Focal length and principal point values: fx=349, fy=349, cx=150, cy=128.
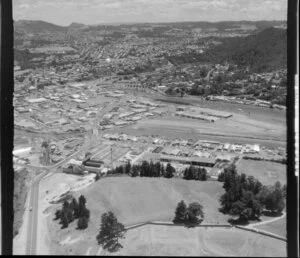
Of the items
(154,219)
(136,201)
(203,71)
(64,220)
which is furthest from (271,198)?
(203,71)

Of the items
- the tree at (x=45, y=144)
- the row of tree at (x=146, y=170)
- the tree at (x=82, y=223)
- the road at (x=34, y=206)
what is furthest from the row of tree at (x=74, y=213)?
the tree at (x=45, y=144)

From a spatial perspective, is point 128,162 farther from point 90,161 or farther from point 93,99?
point 93,99

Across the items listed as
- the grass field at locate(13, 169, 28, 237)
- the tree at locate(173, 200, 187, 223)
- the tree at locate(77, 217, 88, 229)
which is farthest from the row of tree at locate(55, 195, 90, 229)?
the tree at locate(173, 200, 187, 223)

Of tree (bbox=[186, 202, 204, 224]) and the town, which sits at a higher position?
the town

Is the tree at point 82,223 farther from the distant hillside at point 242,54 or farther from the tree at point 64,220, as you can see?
the distant hillside at point 242,54

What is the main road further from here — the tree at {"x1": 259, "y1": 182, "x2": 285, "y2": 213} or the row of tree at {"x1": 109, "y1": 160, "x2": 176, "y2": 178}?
the tree at {"x1": 259, "y1": 182, "x2": 285, "y2": 213}

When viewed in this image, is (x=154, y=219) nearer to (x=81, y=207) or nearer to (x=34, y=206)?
(x=81, y=207)

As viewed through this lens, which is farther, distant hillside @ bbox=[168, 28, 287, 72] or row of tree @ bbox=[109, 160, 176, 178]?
distant hillside @ bbox=[168, 28, 287, 72]
